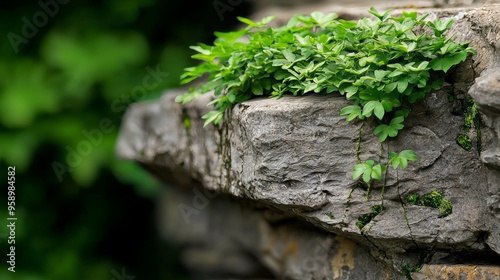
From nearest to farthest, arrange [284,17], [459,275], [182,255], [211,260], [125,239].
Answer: [459,275] < [284,17] < [211,260] < [182,255] < [125,239]

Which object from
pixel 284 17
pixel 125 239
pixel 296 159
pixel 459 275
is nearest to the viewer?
pixel 459 275

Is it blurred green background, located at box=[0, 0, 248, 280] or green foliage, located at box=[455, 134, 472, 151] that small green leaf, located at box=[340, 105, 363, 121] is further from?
blurred green background, located at box=[0, 0, 248, 280]

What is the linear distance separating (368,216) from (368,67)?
44 cm

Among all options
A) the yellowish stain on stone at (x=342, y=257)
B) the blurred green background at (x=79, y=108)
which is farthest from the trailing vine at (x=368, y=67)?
the blurred green background at (x=79, y=108)

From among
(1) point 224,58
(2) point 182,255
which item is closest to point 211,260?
(2) point 182,255

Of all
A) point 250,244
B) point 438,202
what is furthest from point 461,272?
point 250,244

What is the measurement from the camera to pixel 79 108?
4.38 m

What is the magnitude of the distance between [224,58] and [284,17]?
783 mm

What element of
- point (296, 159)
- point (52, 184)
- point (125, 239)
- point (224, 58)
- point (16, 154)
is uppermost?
point (224, 58)

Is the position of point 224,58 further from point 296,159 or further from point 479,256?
point 479,256

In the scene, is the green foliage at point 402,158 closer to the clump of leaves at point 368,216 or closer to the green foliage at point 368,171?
the green foliage at point 368,171

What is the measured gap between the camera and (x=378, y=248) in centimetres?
206

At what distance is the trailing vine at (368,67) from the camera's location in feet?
6.00

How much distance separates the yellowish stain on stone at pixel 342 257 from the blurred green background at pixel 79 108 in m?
2.00
